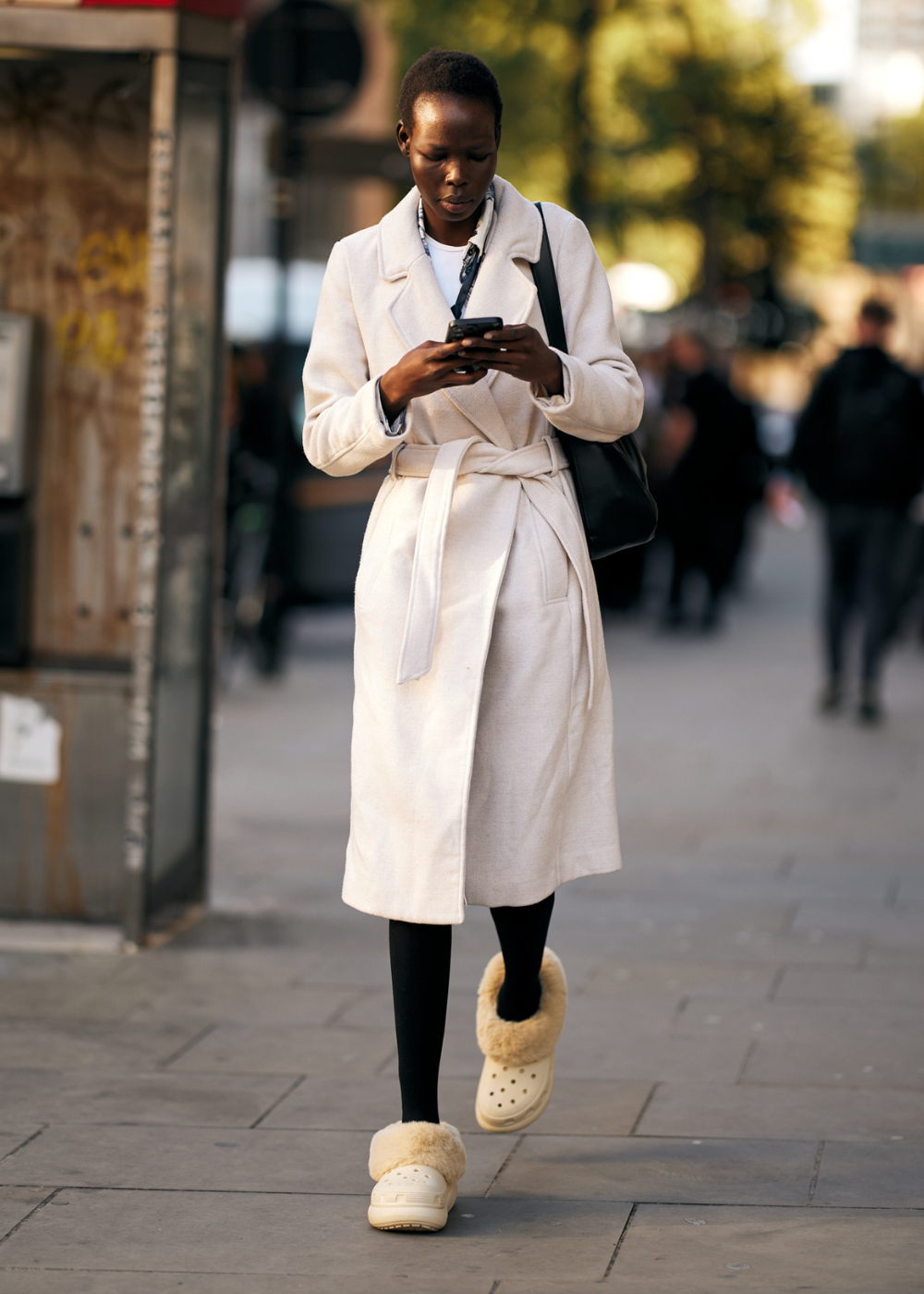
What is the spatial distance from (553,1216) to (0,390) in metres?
3.40

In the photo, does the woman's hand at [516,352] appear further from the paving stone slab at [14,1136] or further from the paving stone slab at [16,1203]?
the paving stone slab at [14,1136]

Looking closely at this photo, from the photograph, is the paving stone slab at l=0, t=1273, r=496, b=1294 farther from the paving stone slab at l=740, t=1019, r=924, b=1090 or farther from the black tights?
the paving stone slab at l=740, t=1019, r=924, b=1090

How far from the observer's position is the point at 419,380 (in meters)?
3.36

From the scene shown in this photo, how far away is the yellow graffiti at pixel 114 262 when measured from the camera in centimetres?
612

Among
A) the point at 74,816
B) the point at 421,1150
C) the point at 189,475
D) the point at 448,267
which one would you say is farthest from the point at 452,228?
the point at 74,816

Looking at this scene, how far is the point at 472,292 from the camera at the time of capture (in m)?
3.56

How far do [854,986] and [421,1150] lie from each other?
211 centimetres

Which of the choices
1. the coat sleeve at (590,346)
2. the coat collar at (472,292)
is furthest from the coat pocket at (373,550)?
the coat sleeve at (590,346)

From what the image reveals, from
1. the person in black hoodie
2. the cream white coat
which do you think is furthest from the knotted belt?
the person in black hoodie

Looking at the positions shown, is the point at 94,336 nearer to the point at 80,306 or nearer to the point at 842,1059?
the point at 80,306

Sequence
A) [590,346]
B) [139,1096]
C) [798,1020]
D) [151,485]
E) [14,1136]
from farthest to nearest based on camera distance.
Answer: [151,485]
[798,1020]
[139,1096]
[14,1136]
[590,346]

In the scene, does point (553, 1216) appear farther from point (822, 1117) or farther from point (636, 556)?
point (636, 556)

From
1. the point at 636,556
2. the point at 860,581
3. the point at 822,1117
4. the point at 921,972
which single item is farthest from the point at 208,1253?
the point at 636,556

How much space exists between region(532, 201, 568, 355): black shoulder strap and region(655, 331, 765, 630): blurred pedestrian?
35.9 ft
